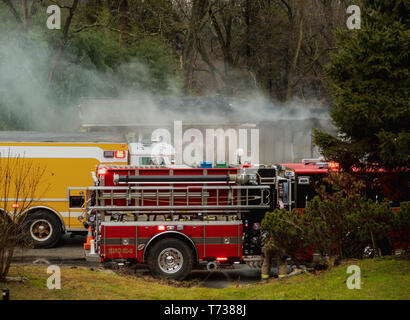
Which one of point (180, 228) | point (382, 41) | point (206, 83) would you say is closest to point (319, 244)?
point (180, 228)

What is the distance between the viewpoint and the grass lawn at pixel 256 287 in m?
Result: 8.16

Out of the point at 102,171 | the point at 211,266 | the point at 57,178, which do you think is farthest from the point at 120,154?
the point at 211,266

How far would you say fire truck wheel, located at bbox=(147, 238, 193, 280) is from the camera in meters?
11.5

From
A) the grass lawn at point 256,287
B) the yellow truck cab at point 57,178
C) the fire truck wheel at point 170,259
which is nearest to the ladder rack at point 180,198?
the fire truck wheel at point 170,259

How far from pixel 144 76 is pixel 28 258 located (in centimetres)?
2096

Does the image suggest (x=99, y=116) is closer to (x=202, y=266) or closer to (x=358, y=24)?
(x=202, y=266)

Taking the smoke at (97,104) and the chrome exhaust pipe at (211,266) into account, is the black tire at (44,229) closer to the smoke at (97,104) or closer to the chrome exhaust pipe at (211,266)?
the chrome exhaust pipe at (211,266)

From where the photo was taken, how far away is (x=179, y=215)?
1191 cm

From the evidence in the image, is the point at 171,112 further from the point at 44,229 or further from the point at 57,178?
the point at 44,229

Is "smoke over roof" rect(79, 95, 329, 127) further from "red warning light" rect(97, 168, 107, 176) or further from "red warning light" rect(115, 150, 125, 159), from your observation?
"red warning light" rect(97, 168, 107, 176)

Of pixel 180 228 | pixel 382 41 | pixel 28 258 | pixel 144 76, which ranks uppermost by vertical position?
pixel 144 76

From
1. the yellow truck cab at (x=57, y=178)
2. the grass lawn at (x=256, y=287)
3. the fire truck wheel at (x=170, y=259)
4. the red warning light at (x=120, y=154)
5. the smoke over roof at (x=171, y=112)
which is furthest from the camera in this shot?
the smoke over roof at (x=171, y=112)

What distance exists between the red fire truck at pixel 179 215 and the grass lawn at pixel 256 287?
116 centimetres
